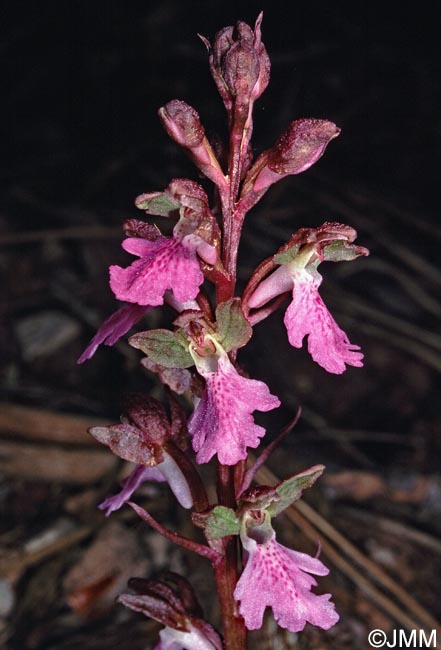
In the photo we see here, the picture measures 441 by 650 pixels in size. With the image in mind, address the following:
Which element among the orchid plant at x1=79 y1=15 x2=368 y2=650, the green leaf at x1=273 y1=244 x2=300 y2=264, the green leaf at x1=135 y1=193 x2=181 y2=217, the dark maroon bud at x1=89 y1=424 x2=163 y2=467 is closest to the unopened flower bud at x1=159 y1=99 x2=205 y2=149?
the orchid plant at x1=79 y1=15 x2=368 y2=650

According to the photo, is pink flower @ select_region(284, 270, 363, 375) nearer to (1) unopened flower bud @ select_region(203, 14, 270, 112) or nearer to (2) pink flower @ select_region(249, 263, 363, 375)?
(2) pink flower @ select_region(249, 263, 363, 375)

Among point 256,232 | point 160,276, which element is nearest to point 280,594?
point 160,276

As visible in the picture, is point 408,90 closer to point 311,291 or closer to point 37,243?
point 37,243

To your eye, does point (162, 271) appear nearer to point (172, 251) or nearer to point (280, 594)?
point (172, 251)

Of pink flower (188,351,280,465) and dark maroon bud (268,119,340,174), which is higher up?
dark maroon bud (268,119,340,174)

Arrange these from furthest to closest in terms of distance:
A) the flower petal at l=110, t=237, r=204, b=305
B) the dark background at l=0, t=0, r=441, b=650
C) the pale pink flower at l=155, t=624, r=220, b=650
A: the dark background at l=0, t=0, r=441, b=650 < the pale pink flower at l=155, t=624, r=220, b=650 < the flower petal at l=110, t=237, r=204, b=305

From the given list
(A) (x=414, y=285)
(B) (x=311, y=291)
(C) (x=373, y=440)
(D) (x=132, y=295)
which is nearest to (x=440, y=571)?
(C) (x=373, y=440)
